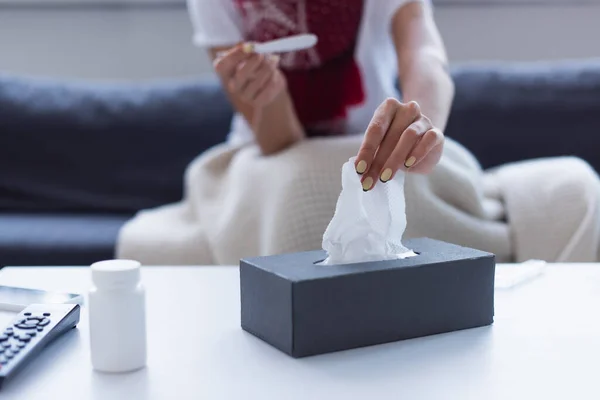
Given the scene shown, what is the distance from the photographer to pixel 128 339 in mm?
625

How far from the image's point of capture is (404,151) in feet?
2.44

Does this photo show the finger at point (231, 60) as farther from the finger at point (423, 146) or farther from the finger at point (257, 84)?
the finger at point (423, 146)

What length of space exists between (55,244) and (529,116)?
95 cm

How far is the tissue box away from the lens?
0.65 m

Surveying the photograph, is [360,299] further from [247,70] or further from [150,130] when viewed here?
[150,130]

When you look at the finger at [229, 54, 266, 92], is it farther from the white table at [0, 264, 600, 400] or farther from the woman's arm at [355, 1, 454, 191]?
the white table at [0, 264, 600, 400]

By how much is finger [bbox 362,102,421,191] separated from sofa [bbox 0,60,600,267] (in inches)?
37.2

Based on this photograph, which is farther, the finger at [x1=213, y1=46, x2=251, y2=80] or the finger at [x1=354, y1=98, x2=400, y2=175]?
the finger at [x1=213, y1=46, x2=251, y2=80]

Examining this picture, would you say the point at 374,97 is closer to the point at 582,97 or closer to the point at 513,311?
the point at 582,97

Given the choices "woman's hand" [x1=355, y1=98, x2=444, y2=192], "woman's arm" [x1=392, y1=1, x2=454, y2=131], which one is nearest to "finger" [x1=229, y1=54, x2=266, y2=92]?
"woman's arm" [x1=392, y1=1, x2=454, y2=131]

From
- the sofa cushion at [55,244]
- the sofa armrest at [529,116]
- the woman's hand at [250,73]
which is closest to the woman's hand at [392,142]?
the woman's hand at [250,73]

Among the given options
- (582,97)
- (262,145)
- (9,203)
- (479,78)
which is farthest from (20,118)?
(582,97)

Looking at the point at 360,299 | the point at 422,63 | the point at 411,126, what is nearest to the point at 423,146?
the point at 411,126

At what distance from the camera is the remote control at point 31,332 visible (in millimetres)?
607
